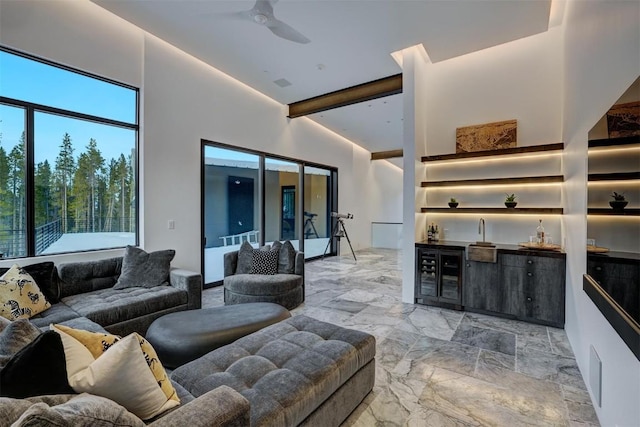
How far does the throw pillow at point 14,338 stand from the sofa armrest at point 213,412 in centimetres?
60

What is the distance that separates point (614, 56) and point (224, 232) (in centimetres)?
521

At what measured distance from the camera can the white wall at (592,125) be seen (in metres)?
1.42

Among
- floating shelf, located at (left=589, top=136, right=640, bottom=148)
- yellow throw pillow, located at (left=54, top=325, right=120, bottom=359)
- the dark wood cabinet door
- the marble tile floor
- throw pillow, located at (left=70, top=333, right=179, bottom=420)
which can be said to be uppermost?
floating shelf, located at (left=589, top=136, right=640, bottom=148)

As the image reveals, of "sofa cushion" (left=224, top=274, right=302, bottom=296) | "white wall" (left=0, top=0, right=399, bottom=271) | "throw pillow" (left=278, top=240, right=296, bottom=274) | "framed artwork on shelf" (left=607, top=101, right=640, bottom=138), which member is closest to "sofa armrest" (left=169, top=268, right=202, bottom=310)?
"sofa cushion" (left=224, top=274, right=302, bottom=296)

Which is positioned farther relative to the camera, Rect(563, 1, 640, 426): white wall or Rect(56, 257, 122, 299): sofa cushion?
Rect(56, 257, 122, 299): sofa cushion

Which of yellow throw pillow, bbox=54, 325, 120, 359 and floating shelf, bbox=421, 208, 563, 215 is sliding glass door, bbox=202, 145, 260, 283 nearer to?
floating shelf, bbox=421, 208, 563, 215

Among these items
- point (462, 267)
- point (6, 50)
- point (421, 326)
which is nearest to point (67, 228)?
point (6, 50)

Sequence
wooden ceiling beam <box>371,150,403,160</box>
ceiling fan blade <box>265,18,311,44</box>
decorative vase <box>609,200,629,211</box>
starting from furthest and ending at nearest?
wooden ceiling beam <box>371,150,403,160</box> → ceiling fan blade <box>265,18,311,44</box> → decorative vase <box>609,200,629,211</box>

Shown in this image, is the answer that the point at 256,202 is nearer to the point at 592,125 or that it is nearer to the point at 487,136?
the point at 487,136

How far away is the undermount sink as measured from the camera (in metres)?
3.66

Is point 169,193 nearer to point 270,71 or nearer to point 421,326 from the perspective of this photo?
point 270,71

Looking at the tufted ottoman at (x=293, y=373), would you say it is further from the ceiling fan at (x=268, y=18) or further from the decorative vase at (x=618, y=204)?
the ceiling fan at (x=268, y=18)

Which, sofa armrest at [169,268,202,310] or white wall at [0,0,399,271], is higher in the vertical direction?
white wall at [0,0,399,271]

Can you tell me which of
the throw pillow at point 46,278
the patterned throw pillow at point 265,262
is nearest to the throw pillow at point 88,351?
the throw pillow at point 46,278
